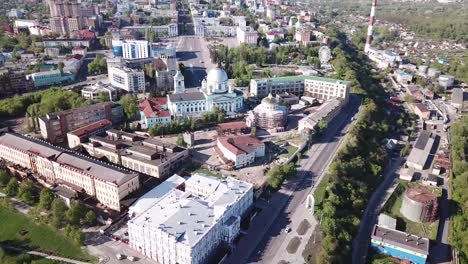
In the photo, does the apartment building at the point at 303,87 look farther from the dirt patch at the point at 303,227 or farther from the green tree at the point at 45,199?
the green tree at the point at 45,199

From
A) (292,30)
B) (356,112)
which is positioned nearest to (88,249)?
(356,112)

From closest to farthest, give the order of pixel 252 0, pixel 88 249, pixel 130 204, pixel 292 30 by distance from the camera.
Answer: pixel 88 249 → pixel 130 204 → pixel 292 30 → pixel 252 0

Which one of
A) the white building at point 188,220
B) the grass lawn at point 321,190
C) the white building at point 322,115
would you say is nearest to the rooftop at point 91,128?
the white building at point 188,220

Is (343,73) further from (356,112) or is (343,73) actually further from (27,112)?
(27,112)

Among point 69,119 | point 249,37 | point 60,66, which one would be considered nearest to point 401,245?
point 69,119

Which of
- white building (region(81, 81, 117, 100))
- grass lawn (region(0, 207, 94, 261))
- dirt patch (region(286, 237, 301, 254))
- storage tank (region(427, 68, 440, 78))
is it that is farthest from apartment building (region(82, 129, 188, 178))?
storage tank (region(427, 68, 440, 78))

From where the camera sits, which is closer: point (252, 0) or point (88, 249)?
point (88, 249)

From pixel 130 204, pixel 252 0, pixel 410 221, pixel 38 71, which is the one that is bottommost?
pixel 410 221
